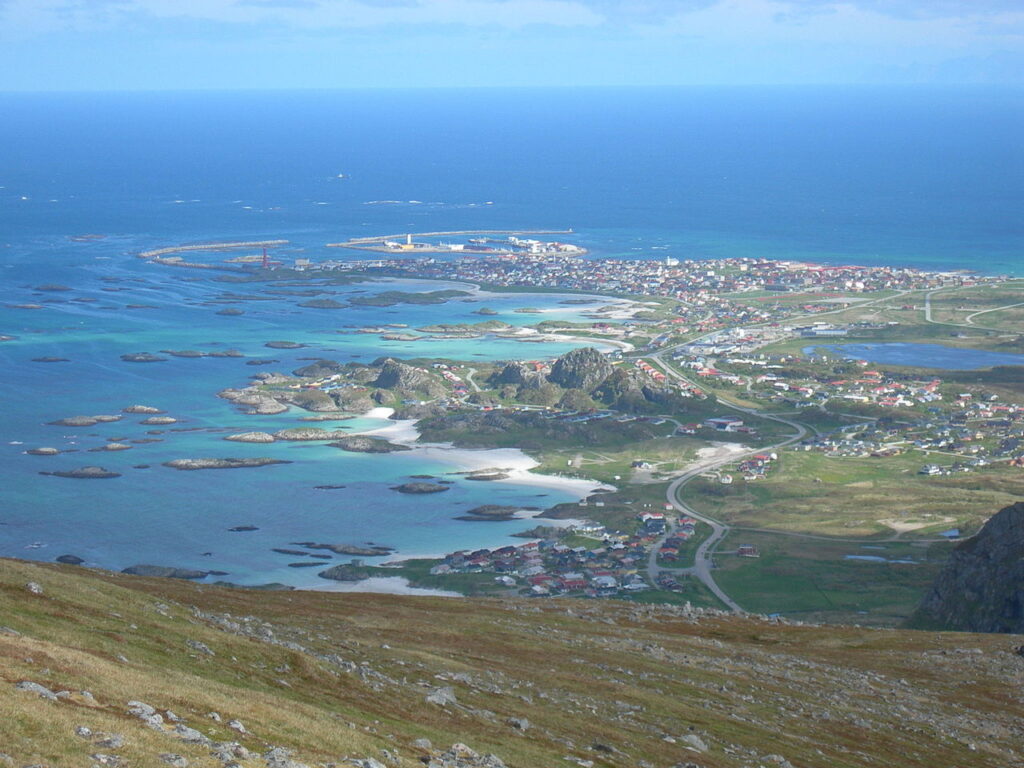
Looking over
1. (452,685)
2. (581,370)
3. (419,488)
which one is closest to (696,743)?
(452,685)

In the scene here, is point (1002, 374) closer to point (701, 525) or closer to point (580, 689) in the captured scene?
point (701, 525)

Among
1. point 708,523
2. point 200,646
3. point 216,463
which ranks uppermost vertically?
point 200,646

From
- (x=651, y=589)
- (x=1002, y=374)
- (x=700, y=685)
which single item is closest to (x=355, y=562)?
(x=651, y=589)

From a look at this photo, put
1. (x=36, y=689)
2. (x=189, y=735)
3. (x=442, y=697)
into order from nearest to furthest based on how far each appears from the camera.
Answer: (x=189, y=735), (x=36, y=689), (x=442, y=697)

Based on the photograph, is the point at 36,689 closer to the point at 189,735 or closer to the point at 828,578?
the point at 189,735

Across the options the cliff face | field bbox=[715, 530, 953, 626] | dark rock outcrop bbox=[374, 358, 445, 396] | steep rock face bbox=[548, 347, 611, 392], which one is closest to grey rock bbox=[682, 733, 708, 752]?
the cliff face

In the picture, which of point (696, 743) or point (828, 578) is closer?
point (696, 743)

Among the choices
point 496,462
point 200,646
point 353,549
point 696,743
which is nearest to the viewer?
point 200,646
